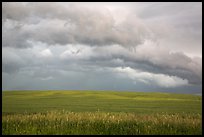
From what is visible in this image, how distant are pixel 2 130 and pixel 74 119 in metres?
4.10

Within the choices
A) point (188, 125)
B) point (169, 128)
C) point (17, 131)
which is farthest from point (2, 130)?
point (188, 125)

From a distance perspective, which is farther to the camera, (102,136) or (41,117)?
(41,117)

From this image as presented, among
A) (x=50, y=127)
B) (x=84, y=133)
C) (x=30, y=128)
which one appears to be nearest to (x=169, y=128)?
(x=84, y=133)

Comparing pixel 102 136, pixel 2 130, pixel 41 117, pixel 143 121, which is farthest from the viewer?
pixel 41 117

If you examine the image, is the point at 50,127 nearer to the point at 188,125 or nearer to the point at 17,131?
the point at 17,131

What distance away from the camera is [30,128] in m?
15.8

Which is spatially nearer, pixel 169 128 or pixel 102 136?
pixel 102 136

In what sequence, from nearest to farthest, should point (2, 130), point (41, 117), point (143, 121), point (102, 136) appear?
point (102, 136) → point (2, 130) → point (143, 121) → point (41, 117)

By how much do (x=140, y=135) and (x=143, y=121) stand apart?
2.47m

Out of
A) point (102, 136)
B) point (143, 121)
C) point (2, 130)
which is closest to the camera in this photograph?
point (102, 136)

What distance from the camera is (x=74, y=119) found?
17.6 meters

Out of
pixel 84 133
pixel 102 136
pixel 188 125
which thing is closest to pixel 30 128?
pixel 84 133

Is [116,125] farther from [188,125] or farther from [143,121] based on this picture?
[188,125]

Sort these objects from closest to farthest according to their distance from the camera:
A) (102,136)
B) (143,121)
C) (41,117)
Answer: (102,136) → (143,121) → (41,117)
